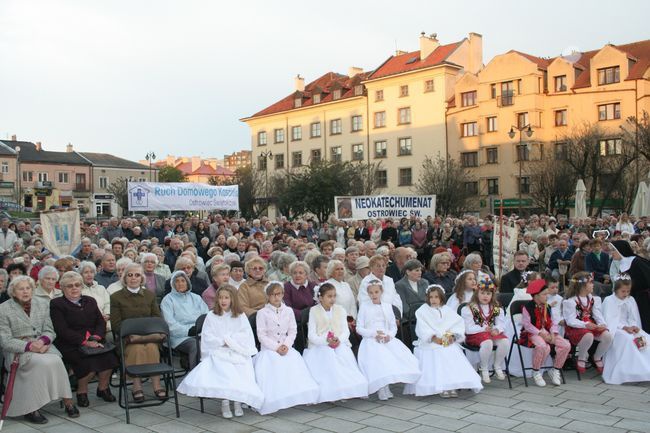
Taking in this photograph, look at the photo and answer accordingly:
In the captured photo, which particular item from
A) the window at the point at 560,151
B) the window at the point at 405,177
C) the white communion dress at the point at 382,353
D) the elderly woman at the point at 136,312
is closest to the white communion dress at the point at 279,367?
the white communion dress at the point at 382,353

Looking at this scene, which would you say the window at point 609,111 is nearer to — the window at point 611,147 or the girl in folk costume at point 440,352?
the window at point 611,147

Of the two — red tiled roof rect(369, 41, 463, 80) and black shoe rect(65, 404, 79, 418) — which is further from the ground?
red tiled roof rect(369, 41, 463, 80)

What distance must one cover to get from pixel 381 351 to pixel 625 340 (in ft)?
10.4

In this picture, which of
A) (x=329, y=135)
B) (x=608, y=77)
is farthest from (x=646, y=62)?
(x=329, y=135)

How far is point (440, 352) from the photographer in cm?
735

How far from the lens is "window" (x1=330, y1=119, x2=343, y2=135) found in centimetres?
5956

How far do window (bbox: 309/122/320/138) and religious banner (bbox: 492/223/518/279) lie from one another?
49.0 metres

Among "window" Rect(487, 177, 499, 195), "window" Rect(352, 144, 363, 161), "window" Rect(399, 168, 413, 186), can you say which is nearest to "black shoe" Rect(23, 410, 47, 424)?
"window" Rect(487, 177, 499, 195)

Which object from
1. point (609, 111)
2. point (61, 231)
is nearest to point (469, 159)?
point (609, 111)

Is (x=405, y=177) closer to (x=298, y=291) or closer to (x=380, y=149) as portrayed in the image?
(x=380, y=149)

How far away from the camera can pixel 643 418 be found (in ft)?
20.2

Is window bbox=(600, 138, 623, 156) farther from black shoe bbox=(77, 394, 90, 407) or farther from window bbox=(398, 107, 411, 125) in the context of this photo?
black shoe bbox=(77, 394, 90, 407)

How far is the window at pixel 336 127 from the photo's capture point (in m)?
59.6

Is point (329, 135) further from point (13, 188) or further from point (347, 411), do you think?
point (347, 411)
